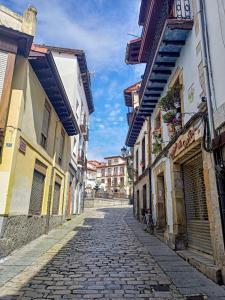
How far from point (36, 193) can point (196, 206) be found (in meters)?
5.91

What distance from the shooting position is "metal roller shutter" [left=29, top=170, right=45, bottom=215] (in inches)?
354

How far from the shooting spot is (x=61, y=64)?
17.0 m

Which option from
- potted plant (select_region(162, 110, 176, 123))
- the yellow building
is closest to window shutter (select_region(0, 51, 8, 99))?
the yellow building

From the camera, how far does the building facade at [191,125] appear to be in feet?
16.4

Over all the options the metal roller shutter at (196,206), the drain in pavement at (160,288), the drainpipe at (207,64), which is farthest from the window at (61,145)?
the drain in pavement at (160,288)

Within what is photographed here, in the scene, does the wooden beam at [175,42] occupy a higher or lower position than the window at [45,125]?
higher

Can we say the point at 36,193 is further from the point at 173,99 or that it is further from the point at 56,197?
the point at 173,99

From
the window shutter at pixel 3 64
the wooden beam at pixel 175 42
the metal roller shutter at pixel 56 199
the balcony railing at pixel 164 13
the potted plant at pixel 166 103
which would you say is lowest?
the metal roller shutter at pixel 56 199

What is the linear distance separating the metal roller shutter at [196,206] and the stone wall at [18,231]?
5035 millimetres

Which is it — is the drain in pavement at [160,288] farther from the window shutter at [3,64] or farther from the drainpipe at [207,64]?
the window shutter at [3,64]

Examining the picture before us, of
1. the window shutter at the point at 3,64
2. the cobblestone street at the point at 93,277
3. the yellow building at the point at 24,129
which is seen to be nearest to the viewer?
the cobblestone street at the point at 93,277

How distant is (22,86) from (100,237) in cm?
632

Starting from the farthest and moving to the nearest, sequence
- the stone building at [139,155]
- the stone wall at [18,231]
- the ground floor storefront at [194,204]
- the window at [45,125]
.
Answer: the stone building at [139,155] → the window at [45,125] → the stone wall at [18,231] → the ground floor storefront at [194,204]

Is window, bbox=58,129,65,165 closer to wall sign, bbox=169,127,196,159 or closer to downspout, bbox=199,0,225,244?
wall sign, bbox=169,127,196,159
